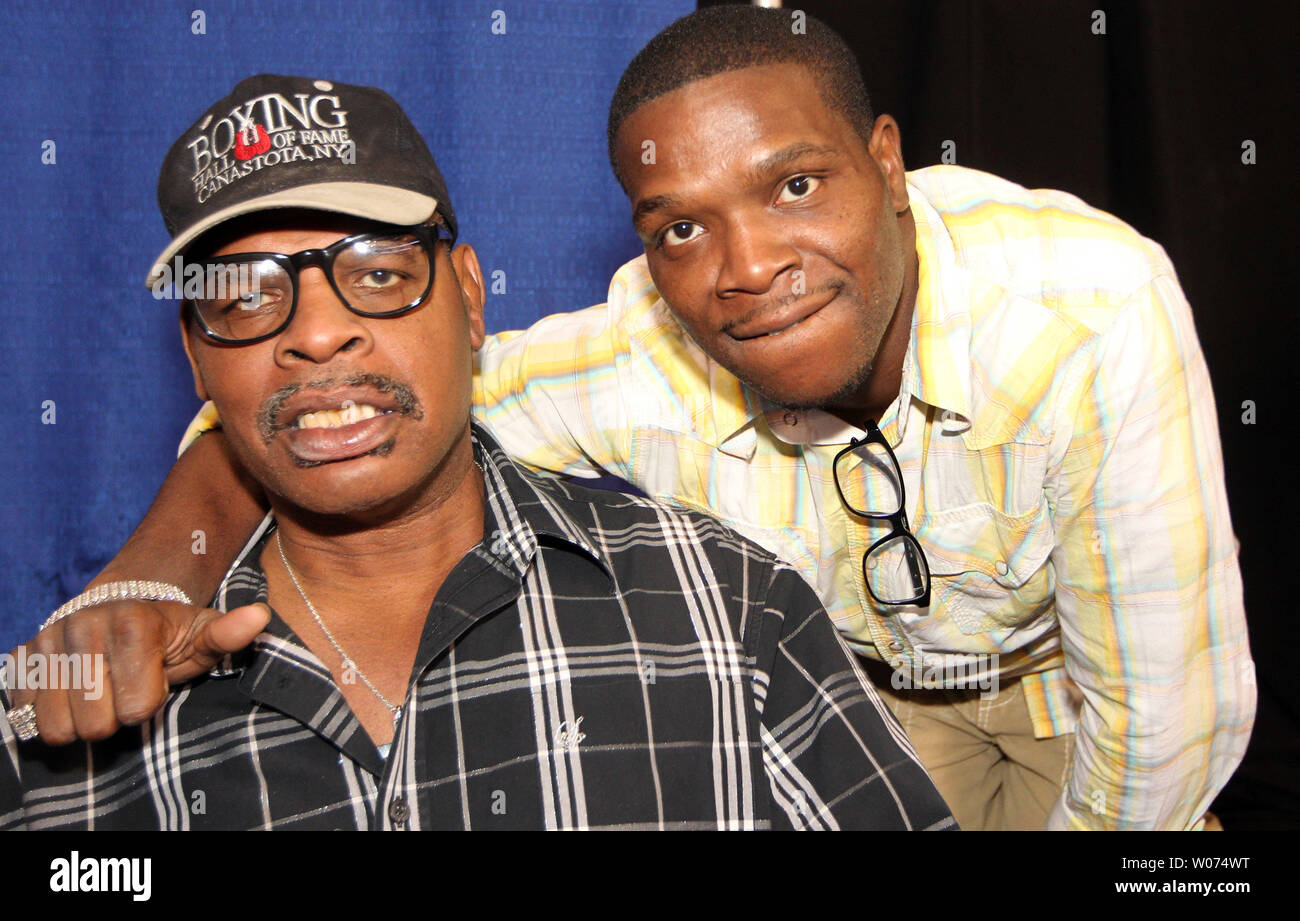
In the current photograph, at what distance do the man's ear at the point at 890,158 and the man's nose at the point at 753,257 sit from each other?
24cm

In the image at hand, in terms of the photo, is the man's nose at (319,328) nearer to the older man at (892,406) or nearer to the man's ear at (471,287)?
the man's ear at (471,287)

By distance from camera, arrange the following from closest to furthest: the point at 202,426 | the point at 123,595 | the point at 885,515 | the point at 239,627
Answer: the point at 239,627 → the point at 123,595 → the point at 885,515 → the point at 202,426

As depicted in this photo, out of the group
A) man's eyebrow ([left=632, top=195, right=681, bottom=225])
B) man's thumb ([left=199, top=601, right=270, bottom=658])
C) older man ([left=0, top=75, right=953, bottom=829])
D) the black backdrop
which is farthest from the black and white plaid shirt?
the black backdrop

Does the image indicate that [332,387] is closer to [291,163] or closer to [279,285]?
[279,285]

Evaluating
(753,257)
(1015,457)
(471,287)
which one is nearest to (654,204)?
(753,257)

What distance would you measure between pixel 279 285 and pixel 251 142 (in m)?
0.18

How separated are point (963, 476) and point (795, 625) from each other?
0.31 metres

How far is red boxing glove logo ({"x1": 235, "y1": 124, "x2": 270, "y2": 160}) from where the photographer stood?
122 centimetres

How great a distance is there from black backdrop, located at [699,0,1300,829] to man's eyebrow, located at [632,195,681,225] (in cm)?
77

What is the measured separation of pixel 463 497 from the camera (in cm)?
138

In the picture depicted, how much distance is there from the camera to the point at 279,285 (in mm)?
1197

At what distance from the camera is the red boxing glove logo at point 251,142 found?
1224 millimetres
